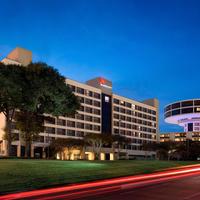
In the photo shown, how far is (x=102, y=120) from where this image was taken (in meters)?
138

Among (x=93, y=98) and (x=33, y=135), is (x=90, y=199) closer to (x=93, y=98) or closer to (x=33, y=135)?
(x=33, y=135)

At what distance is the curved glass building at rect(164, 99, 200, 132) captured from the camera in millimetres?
159250

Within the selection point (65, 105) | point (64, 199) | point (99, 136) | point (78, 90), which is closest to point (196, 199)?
point (64, 199)

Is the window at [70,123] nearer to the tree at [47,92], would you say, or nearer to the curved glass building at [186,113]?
the curved glass building at [186,113]

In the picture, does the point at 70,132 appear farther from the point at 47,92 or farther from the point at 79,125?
the point at 47,92

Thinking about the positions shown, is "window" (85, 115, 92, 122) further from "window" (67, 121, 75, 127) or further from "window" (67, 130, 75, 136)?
"window" (67, 130, 75, 136)

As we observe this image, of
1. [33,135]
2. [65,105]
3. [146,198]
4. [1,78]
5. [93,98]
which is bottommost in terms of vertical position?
[146,198]

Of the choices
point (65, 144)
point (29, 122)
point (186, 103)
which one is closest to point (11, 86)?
point (29, 122)

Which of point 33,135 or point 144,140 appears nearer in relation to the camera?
point 33,135

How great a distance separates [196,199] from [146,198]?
2.09 m

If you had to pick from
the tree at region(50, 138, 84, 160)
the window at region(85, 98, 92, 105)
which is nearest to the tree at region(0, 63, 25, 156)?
the tree at region(50, 138, 84, 160)

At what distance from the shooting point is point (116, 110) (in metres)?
145

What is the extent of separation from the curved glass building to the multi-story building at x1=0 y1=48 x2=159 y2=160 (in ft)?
29.3

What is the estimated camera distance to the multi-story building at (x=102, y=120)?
370ft
